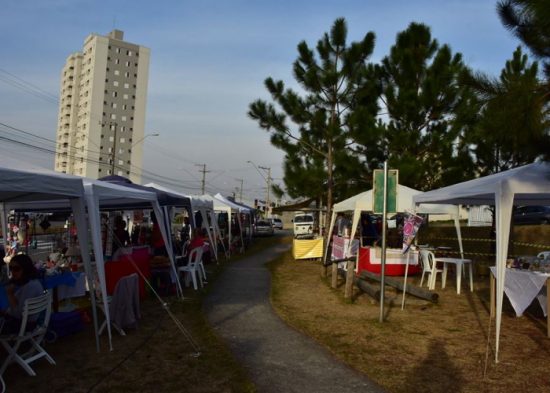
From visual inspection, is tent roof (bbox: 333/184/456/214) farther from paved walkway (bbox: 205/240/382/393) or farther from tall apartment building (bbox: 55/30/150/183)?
tall apartment building (bbox: 55/30/150/183)

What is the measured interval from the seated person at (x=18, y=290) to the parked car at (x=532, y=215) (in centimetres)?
2282

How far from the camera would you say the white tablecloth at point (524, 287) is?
615cm

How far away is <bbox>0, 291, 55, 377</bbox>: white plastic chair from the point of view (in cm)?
426

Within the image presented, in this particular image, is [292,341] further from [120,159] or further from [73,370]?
[120,159]

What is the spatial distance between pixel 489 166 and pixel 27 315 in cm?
1499

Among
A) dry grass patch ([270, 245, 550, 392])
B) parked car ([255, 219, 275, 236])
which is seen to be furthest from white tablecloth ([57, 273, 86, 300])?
parked car ([255, 219, 275, 236])

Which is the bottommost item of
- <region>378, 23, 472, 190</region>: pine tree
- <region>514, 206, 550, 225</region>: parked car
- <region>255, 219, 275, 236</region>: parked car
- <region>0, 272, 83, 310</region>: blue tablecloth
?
<region>0, 272, 83, 310</region>: blue tablecloth

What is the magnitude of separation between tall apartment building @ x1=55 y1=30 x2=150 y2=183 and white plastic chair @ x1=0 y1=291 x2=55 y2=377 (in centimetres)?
6918

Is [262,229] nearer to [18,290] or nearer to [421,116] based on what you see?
[421,116]

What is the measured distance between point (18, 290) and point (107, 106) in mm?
76090

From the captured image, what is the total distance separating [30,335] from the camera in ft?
14.3

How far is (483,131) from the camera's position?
5387mm

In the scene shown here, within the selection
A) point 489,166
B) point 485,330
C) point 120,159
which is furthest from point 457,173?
point 120,159

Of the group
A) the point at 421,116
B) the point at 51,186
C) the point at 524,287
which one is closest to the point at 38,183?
the point at 51,186
